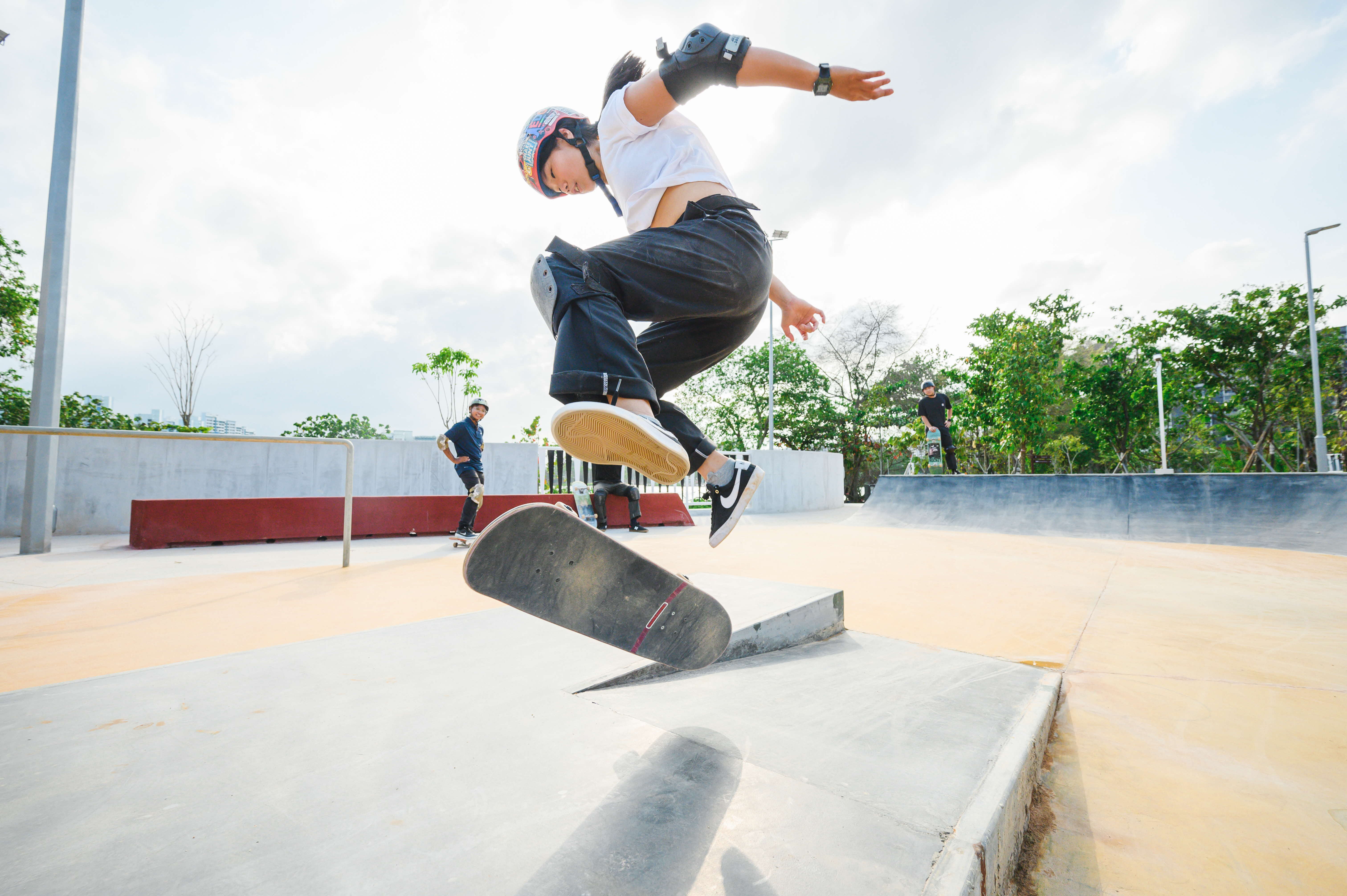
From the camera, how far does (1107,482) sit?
7594 millimetres

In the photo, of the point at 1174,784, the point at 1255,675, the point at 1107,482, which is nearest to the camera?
the point at 1174,784

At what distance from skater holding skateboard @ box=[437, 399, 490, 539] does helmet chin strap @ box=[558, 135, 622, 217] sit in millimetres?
5580

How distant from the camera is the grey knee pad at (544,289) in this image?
1354mm

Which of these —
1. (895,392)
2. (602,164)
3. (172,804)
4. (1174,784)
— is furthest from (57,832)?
(895,392)

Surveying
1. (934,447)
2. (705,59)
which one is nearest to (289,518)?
(705,59)

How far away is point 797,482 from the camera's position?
15383 mm

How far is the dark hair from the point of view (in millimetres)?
1638

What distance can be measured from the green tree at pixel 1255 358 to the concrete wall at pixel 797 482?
11.3 metres

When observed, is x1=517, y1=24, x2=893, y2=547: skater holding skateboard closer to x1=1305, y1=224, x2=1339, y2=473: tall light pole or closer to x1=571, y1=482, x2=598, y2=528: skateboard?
x1=571, y1=482, x2=598, y2=528: skateboard

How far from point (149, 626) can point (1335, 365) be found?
92.0ft

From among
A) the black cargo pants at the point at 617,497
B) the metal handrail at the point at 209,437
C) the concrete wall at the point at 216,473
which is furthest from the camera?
the concrete wall at the point at 216,473

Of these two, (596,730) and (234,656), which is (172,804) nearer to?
(596,730)

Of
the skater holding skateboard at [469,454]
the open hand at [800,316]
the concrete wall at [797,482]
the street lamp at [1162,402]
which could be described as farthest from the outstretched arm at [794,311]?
the street lamp at [1162,402]

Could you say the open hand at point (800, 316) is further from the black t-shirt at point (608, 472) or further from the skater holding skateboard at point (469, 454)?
the skater holding skateboard at point (469, 454)
